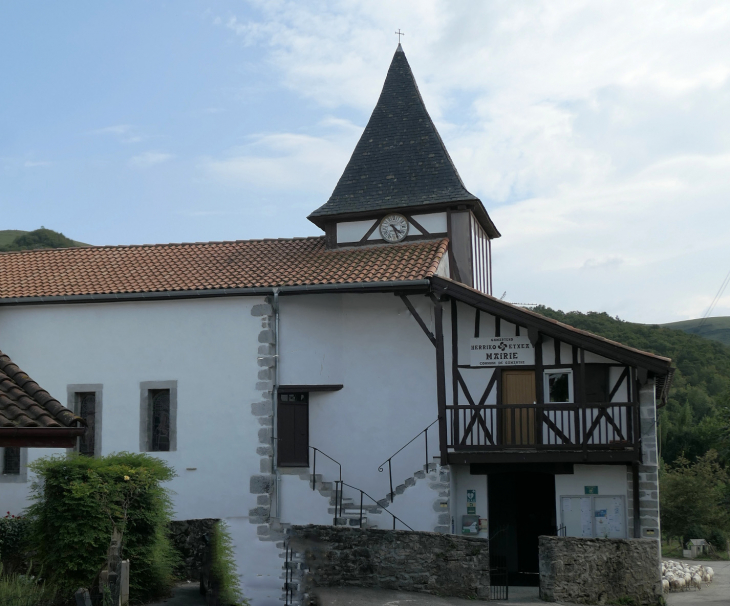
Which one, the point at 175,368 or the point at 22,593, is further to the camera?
the point at 175,368

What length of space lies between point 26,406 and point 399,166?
46.4 feet

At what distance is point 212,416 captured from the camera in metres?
16.9

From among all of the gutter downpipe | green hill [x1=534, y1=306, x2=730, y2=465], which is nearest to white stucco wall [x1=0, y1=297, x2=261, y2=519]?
the gutter downpipe

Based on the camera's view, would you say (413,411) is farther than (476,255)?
No

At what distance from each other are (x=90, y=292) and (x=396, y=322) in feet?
19.9

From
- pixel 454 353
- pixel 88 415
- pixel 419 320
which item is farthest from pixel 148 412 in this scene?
pixel 454 353

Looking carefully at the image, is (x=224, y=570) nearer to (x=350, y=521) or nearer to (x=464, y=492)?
(x=350, y=521)

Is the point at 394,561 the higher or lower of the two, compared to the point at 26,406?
lower

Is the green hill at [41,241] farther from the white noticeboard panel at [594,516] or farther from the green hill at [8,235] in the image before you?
the white noticeboard panel at [594,516]

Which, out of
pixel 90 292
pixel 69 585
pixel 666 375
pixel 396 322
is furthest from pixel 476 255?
pixel 69 585

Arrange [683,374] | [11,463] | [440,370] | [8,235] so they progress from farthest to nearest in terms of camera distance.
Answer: [8,235], [683,374], [11,463], [440,370]

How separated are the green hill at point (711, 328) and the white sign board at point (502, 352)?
8869cm

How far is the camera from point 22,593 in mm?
9070

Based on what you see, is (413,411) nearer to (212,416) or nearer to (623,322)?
(212,416)
